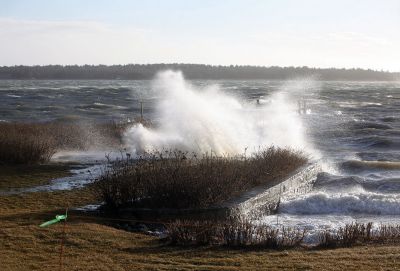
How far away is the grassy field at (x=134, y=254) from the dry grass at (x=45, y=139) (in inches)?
399

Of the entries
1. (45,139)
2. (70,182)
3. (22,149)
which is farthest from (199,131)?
(70,182)

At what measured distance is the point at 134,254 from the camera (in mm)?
11125

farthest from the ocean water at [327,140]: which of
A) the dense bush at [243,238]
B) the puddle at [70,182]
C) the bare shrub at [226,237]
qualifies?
the puddle at [70,182]

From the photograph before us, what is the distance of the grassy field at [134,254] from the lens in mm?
10242

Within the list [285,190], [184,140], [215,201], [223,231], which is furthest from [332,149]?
[223,231]

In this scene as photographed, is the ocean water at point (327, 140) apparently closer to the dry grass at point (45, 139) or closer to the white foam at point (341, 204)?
the white foam at point (341, 204)

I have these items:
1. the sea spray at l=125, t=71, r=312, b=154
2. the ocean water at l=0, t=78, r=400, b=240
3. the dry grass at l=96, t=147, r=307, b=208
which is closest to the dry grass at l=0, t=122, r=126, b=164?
the sea spray at l=125, t=71, r=312, b=154

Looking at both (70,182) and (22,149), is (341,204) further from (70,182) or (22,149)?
(22,149)

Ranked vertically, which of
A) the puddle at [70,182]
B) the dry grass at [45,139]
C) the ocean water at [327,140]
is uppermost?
the dry grass at [45,139]

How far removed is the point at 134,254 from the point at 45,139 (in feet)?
53.3

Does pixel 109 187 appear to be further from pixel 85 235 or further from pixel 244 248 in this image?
pixel 244 248

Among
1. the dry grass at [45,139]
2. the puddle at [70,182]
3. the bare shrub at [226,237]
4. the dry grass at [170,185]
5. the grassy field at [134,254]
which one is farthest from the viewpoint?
the dry grass at [45,139]

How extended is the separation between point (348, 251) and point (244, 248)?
188cm

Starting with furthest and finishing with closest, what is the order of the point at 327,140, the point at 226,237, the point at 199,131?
the point at 327,140, the point at 199,131, the point at 226,237
